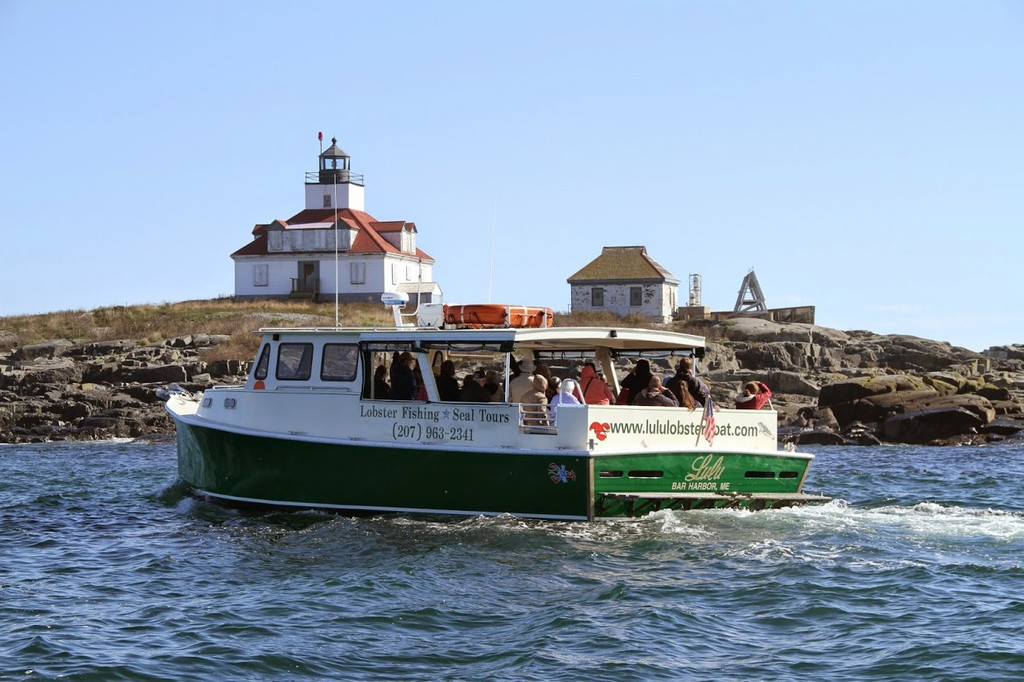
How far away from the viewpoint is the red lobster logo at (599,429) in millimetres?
16422

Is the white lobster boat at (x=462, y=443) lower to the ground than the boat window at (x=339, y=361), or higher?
lower

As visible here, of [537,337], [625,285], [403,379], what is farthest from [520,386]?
[625,285]

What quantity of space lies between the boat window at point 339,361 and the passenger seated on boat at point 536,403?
273cm

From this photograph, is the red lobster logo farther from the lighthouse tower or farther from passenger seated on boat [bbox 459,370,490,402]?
the lighthouse tower

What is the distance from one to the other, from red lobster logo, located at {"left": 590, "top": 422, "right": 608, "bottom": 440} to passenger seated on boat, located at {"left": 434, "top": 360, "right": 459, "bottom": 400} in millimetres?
2577

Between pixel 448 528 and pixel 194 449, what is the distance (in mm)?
5742

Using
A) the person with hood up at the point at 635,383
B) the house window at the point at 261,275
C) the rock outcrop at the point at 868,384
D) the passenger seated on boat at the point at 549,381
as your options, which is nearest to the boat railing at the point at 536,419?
the passenger seated on boat at the point at 549,381

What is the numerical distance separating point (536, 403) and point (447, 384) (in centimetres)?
173

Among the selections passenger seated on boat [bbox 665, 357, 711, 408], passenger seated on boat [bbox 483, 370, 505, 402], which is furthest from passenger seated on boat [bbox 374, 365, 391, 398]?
passenger seated on boat [bbox 665, 357, 711, 408]

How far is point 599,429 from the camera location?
16.5 metres

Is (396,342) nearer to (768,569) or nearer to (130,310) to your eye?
(768,569)

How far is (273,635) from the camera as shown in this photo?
38.3ft

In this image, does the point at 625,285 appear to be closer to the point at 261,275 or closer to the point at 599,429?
the point at 261,275

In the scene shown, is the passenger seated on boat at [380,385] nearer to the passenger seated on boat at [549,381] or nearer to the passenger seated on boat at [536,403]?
the passenger seated on boat at [536,403]
